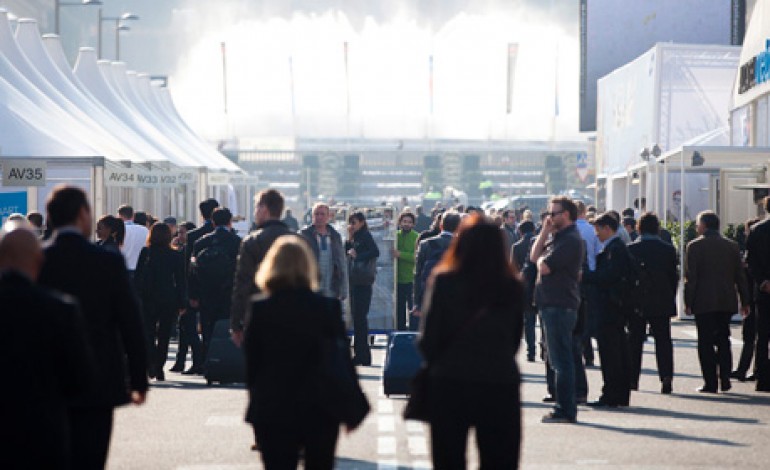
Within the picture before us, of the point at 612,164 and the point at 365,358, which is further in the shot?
the point at 612,164

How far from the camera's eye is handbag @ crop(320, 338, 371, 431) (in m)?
7.12

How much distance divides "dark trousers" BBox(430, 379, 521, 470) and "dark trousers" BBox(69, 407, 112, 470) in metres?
1.38

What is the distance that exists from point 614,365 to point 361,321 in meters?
4.88

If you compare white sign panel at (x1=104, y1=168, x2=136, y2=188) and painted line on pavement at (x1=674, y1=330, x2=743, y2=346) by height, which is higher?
white sign panel at (x1=104, y1=168, x2=136, y2=188)

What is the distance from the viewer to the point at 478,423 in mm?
6973

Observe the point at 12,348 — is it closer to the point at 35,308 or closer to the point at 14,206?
the point at 35,308

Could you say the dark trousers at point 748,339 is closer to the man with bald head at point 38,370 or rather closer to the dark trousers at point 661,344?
the dark trousers at point 661,344

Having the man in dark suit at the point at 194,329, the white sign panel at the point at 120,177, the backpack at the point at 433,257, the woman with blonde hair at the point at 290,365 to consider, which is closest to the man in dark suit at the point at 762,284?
Answer: the backpack at the point at 433,257

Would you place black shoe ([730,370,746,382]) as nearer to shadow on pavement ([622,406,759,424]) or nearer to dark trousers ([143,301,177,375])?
shadow on pavement ([622,406,759,424])

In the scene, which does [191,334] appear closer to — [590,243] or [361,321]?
[361,321]

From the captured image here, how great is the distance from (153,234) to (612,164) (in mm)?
39389

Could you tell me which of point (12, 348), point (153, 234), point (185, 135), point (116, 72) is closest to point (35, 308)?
point (12, 348)

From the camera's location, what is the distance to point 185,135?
48.0 m

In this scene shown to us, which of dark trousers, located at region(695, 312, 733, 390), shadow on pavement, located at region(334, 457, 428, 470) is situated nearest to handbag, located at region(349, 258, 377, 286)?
dark trousers, located at region(695, 312, 733, 390)
